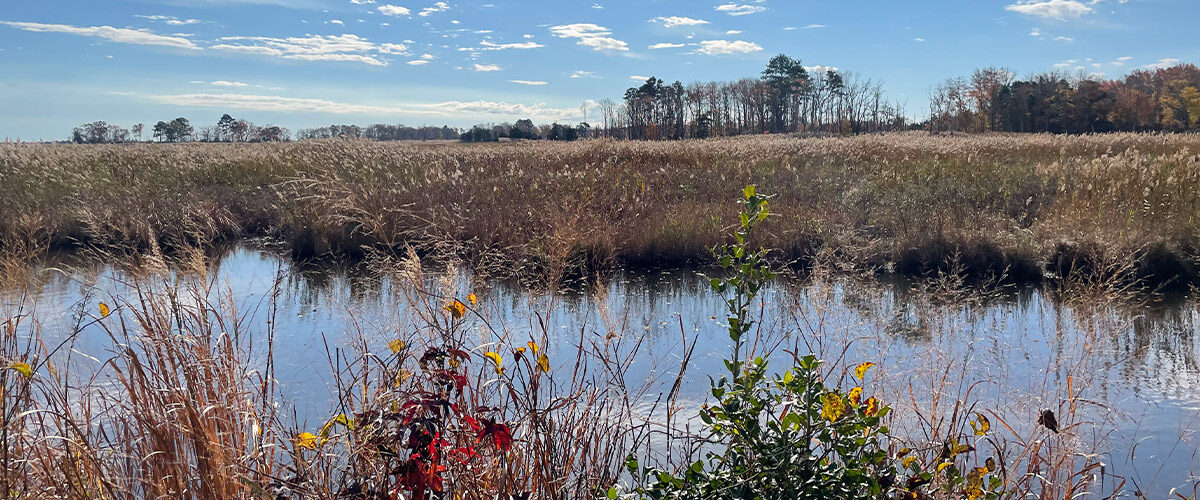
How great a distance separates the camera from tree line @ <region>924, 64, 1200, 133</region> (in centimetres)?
4375

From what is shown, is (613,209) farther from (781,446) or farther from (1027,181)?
(781,446)

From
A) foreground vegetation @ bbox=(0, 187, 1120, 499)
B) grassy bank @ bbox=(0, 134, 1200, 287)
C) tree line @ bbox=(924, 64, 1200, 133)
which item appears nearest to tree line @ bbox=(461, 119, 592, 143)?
tree line @ bbox=(924, 64, 1200, 133)

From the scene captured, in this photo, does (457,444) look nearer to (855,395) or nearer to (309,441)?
(309,441)

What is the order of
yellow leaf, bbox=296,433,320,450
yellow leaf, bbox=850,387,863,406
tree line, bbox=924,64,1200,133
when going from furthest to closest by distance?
tree line, bbox=924,64,1200,133
yellow leaf, bbox=850,387,863,406
yellow leaf, bbox=296,433,320,450

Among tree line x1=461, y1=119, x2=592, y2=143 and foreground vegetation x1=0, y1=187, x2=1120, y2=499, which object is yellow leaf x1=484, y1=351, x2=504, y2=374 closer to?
foreground vegetation x1=0, y1=187, x2=1120, y2=499

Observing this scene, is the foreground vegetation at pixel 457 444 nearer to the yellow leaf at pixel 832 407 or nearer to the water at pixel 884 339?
the yellow leaf at pixel 832 407

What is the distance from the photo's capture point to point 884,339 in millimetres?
4988

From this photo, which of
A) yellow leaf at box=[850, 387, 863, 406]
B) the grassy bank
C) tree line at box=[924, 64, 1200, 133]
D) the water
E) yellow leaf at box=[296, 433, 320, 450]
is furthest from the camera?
tree line at box=[924, 64, 1200, 133]

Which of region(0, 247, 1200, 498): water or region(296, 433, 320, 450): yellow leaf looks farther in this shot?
region(0, 247, 1200, 498): water

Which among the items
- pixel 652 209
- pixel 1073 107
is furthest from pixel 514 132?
pixel 652 209

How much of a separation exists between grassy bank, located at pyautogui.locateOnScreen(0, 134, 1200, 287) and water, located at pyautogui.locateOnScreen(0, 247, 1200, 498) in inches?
19.4

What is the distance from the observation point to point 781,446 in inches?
74.2

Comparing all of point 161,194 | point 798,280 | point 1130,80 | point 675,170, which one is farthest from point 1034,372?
point 1130,80

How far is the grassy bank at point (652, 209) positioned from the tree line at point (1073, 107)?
34.2 meters
